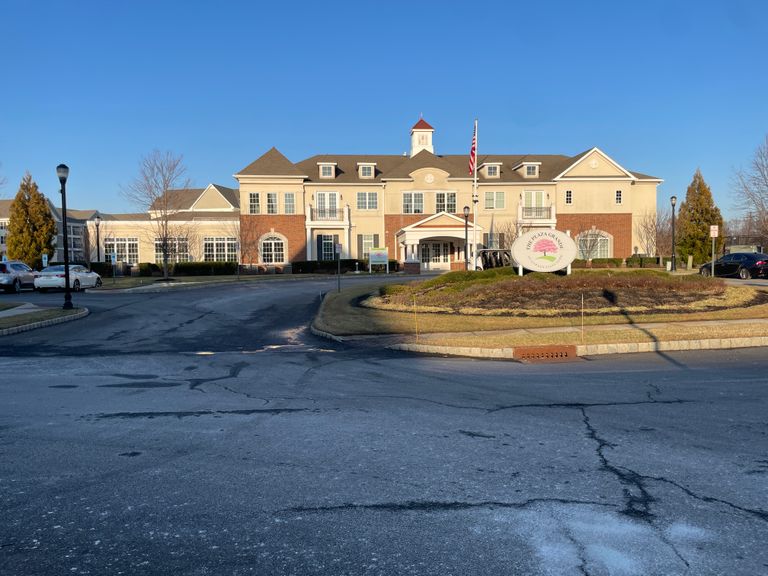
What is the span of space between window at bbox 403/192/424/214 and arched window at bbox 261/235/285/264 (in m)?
10.6

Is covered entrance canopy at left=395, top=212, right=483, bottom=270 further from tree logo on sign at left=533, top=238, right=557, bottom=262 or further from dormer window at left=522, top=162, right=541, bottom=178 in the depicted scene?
tree logo on sign at left=533, top=238, right=557, bottom=262

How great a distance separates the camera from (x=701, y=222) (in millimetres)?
50750

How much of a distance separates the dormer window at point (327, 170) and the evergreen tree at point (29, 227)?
26821 millimetres

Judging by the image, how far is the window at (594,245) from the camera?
5009 cm

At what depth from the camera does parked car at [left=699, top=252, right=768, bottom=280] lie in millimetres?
31875

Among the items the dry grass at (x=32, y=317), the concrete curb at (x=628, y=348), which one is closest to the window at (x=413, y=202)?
the dry grass at (x=32, y=317)

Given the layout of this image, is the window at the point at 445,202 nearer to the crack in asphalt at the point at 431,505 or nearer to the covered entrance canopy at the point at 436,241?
the covered entrance canopy at the point at 436,241

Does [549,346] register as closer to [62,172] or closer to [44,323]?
[44,323]

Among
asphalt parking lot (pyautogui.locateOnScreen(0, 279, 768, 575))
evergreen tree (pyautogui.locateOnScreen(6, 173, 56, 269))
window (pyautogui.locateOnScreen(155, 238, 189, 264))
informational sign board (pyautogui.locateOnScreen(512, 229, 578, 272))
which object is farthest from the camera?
evergreen tree (pyautogui.locateOnScreen(6, 173, 56, 269))

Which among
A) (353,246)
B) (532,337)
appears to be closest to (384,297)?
(532,337)

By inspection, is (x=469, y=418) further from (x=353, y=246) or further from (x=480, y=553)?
→ (x=353, y=246)

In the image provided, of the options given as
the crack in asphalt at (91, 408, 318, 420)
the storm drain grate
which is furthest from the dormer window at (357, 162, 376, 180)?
the crack in asphalt at (91, 408, 318, 420)

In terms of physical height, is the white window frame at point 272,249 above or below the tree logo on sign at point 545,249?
above

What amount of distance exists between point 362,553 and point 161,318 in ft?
58.5
